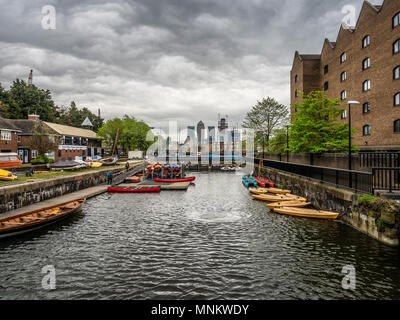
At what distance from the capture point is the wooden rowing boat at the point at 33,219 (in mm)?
12895

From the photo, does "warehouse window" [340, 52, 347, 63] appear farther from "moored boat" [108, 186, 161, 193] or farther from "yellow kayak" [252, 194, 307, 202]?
"moored boat" [108, 186, 161, 193]

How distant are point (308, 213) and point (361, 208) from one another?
3.87m

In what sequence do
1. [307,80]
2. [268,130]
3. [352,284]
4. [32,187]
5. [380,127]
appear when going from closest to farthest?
[352,284]
[32,187]
[380,127]
[307,80]
[268,130]

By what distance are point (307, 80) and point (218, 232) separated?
44224mm

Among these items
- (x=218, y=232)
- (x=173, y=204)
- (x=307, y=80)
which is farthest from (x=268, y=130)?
(x=218, y=232)

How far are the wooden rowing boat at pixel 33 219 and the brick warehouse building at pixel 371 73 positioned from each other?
96.2 feet

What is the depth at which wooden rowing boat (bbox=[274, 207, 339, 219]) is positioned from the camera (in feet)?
52.5

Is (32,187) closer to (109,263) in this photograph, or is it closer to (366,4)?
(109,263)

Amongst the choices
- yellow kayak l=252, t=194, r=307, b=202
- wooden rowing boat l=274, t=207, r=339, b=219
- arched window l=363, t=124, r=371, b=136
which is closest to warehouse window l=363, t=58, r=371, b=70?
arched window l=363, t=124, r=371, b=136

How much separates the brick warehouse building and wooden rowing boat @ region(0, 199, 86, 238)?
2931 cm

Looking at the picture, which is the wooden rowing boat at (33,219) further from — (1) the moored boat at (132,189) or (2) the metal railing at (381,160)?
(2) the metal railing at (381,160)

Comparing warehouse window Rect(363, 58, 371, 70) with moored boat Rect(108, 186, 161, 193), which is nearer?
moored boat Rect(108, 186, 161, 193)

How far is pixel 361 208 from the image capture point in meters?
13.5

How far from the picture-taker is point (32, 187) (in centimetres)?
2002
